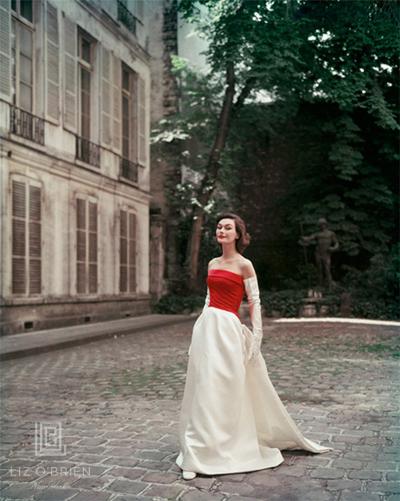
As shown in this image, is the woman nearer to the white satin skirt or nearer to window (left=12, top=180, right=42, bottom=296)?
the white satin skirt

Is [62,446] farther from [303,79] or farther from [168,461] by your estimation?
[303,79]

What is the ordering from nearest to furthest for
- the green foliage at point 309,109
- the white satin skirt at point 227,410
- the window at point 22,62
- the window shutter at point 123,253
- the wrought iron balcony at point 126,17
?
the white satin skirt at point 227,410
the window at point 22,62
the window shutter at point 123,253
the wrought iron balcony at point 126,17
the green foliage at point 309,109

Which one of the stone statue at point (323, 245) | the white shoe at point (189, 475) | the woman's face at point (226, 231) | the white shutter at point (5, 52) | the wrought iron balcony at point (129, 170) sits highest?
the white shutter at point (5, 52)

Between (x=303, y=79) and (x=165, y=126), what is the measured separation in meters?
5.08

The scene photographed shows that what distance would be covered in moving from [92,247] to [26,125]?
3653 mm

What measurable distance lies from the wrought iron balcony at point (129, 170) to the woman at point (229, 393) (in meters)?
13.6

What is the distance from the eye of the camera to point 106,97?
16406 mm

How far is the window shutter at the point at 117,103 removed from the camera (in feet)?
55.3

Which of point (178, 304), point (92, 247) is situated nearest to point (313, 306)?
point (178, 304)

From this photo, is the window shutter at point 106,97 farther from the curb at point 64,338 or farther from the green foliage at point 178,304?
the green foliage at point 178,304

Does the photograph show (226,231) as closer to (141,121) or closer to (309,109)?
(141,121)

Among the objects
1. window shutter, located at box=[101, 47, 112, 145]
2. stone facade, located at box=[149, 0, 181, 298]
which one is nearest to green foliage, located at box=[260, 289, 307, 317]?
stone facade, located at box=[149, 0, 181, 298]

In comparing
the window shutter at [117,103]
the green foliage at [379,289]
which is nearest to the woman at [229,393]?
the window shutter at [117,103]

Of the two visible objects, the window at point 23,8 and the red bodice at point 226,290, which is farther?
the window at point 23,8
